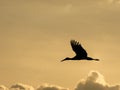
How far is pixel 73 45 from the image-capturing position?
7249 inches

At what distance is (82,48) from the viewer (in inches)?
7210

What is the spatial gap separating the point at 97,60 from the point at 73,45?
711cm

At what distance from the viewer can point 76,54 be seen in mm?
186375

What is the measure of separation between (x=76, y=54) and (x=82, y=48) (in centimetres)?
373

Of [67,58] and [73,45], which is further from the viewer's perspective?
[67,58]

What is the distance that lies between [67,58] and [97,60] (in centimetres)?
1186

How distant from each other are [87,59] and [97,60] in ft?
7.94

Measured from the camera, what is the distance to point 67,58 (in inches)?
7766

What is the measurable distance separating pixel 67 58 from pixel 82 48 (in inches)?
577

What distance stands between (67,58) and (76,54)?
11088 millimetres

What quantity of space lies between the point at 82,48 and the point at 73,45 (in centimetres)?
227

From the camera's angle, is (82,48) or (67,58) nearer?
(82,48)

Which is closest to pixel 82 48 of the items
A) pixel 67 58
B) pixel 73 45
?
pixel 73 45

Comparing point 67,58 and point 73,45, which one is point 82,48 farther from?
point 67,58
